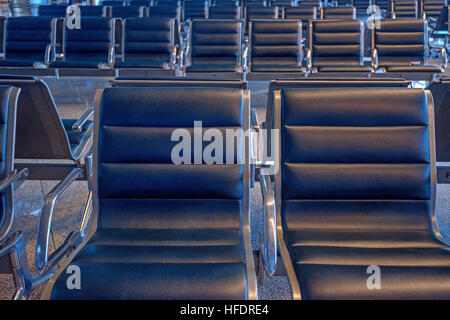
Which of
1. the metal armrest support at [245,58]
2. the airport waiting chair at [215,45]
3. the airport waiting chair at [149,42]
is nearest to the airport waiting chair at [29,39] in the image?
the airport waiting chair at [149,42]

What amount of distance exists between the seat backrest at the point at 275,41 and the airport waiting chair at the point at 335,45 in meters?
0.15

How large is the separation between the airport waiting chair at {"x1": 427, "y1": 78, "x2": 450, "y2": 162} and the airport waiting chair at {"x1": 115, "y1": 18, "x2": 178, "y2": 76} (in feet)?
10.2

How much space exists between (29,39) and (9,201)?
3.85 m

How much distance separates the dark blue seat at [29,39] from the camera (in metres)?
4.56

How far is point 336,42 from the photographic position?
14.0ft

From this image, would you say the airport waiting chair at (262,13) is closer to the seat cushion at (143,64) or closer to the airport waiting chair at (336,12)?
the airport waiting chair at (336,12)

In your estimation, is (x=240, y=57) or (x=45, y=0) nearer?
(x=240, y=57)

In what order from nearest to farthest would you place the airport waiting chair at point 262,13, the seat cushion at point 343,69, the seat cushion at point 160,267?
the seat cushion at point 160,267, the seat cushion at point 343,69, the airport waiting chair at point 262,13

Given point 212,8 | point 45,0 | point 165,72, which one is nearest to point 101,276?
point 165,72

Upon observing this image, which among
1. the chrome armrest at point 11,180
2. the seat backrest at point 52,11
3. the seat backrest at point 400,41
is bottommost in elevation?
the chrome armrest at point 11,180

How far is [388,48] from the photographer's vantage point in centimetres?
438
